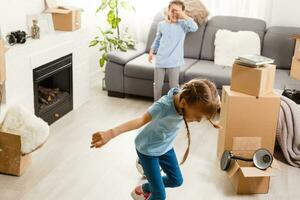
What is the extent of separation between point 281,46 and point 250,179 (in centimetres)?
219

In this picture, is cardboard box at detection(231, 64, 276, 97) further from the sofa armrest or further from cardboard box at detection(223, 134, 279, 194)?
the sofa armrest

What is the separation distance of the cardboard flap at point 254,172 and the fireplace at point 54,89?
188cm

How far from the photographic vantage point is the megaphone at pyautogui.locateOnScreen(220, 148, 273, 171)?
10.00ft

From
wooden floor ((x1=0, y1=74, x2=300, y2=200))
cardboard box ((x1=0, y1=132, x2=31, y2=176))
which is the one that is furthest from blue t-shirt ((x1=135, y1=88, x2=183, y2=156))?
cardboard box ((x1=0, y1=132, x2=31, y2=176))

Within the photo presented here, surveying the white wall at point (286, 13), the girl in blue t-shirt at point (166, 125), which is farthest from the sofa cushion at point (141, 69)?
the girl in blue t-shirt at point (166, 125)

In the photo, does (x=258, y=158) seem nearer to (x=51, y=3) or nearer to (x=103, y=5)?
(x=51, y=3)

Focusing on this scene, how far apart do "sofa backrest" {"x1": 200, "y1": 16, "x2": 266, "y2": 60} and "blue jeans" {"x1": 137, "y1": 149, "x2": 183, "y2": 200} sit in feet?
8.65

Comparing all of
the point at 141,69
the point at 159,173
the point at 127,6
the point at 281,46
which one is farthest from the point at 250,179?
the point at 127,6

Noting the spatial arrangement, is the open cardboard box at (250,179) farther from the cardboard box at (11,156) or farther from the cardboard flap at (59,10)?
the cardboard flap at (59,10)

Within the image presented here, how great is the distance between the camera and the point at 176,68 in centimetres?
430

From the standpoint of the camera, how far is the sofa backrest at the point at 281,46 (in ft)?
15.6

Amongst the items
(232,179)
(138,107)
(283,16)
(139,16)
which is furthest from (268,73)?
(139,16)

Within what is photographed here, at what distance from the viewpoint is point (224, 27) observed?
5.03 metres

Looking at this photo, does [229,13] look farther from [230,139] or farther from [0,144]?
[0,144]
